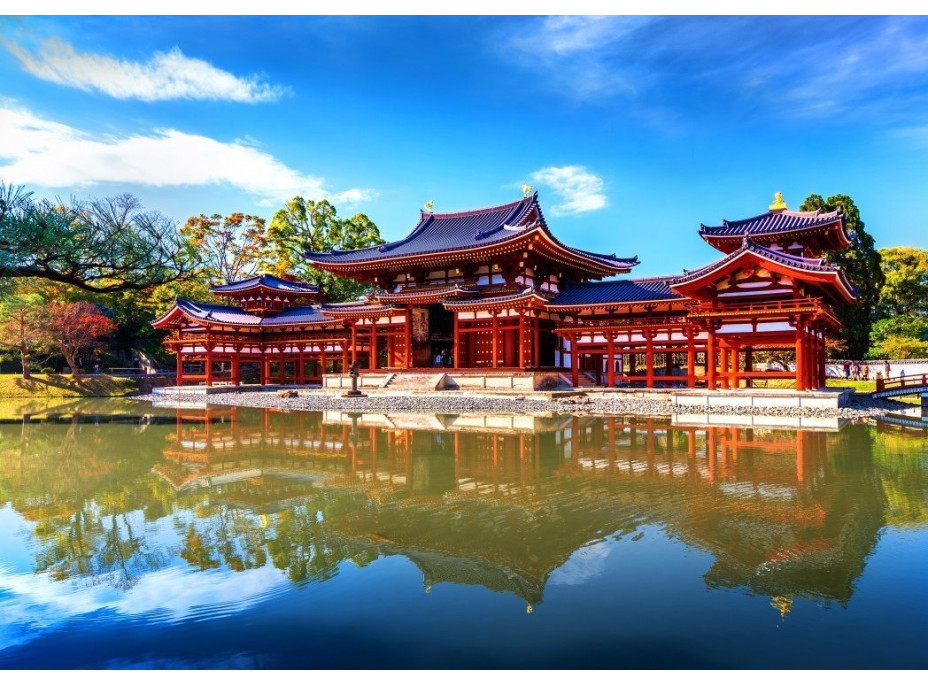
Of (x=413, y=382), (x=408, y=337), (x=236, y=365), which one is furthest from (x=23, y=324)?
(x=413, y=382)

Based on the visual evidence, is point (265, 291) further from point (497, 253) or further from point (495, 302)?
point (495, 302)

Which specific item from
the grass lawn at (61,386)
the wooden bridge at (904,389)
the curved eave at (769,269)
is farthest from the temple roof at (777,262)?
the grass lawn at (61,386)

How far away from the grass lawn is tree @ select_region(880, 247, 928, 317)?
168ft

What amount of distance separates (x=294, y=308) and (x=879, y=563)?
3659 cm

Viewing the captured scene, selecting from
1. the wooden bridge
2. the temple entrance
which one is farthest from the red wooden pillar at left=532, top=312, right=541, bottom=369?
the wooden bridge

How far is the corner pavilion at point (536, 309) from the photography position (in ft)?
65.7

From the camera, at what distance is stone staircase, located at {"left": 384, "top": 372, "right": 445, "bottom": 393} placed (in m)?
26.7

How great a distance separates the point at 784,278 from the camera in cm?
1930

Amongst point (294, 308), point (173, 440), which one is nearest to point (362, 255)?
point (294, 308)

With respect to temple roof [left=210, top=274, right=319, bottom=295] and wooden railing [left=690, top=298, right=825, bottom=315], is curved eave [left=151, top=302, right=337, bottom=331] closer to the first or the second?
temple roof [left=210, top=274, right=319, bottom=295]

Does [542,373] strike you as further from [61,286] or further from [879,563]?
[61,286]

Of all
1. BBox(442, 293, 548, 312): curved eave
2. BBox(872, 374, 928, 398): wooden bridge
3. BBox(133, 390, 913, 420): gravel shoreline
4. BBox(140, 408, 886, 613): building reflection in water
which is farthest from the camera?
BBox(442, 293, 548, 312): curved eave

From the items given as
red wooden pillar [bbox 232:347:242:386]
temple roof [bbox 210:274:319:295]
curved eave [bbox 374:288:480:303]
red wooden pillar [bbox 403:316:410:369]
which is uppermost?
temple roof [bbox 210:274:319:295]

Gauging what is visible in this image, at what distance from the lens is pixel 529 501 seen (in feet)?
24.6
